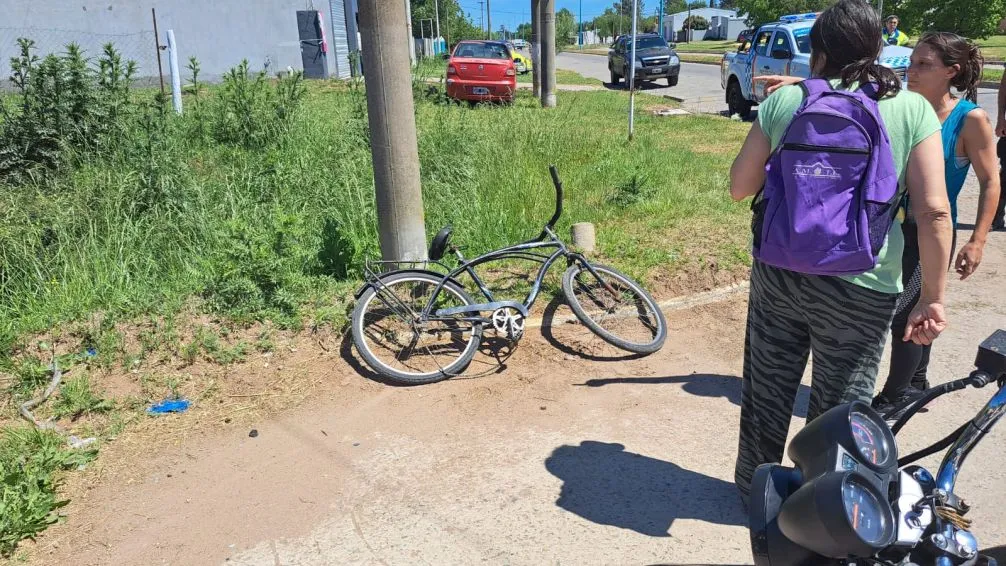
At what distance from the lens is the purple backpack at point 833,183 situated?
224 centimetres

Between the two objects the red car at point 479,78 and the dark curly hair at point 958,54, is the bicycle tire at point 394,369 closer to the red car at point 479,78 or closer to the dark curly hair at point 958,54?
the dark curly hair at point 958,54

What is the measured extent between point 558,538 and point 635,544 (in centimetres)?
32

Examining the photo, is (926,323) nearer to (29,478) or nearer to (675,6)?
(29,478)

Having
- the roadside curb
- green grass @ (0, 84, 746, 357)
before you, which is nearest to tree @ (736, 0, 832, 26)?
green grass @ (0, 84, 746, 357)

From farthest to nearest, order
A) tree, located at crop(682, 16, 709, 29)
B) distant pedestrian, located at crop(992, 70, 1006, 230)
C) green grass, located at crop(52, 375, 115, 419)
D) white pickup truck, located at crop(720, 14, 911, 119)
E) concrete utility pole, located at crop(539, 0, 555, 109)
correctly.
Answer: tree, located at crop(682, 16, 709, 29)
concrete utility pole, located at crop(539, 0, 555, 109)
white pickup truck, located at crop(720, 14, 911, 119)
distant pedestrian, located at crop(992, 70, 1006, 230)
green grass, located at crop(52, 375, 115, 419)

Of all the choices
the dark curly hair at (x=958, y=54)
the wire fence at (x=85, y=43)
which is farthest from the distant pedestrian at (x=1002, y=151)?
the wire fence at (x=85, y=43)

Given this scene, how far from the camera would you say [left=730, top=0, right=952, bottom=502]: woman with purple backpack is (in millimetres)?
2262

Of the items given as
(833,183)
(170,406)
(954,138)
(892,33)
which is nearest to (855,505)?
(833,183)

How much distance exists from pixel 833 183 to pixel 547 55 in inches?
584

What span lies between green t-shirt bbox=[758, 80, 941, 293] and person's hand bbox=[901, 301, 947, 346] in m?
0.11

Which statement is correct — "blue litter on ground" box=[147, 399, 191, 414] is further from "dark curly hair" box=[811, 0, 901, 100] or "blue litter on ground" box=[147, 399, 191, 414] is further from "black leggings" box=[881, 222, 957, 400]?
"black leggings" box=[881, 222, 957, 400]

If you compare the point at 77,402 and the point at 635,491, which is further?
the point at 77,402

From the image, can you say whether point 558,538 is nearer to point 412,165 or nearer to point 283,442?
point 283,442

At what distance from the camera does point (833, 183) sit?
2277 millimetres
